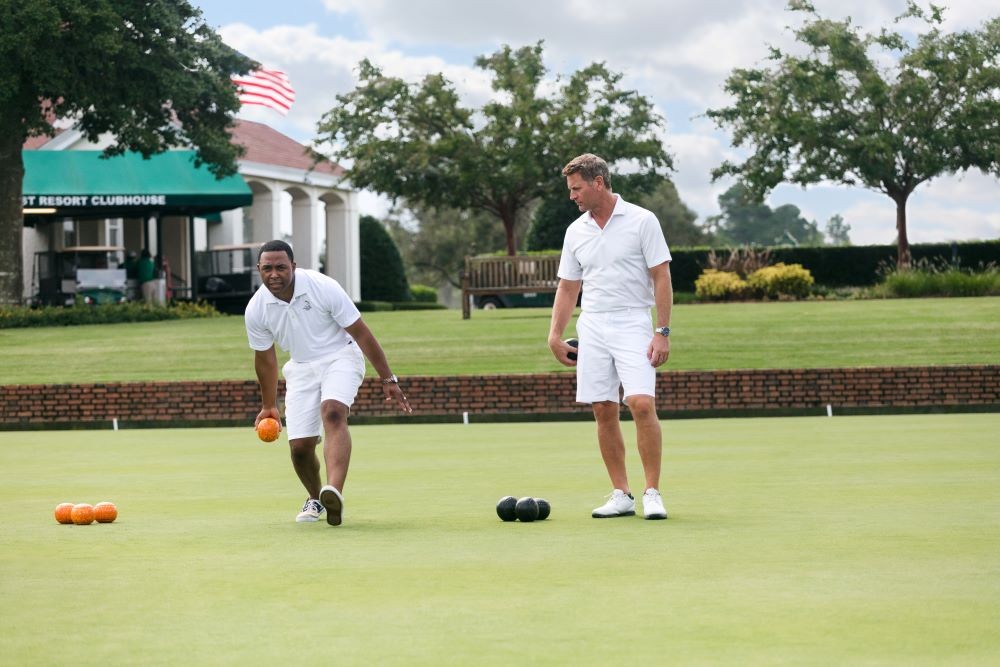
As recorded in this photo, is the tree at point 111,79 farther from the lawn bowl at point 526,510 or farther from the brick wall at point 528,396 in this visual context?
the lawn bowl at point 526,510

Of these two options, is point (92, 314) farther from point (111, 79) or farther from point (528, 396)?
point (528, 396)

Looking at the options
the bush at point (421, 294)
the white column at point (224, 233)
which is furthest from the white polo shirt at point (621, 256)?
the bush at point (421, 294)

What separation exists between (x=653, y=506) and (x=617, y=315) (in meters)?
0.96

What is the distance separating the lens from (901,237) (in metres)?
39.0

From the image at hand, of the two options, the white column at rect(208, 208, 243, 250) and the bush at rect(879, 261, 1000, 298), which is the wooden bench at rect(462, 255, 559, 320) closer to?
the bush at rect(879, 261, 1000, 298)

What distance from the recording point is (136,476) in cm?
1039

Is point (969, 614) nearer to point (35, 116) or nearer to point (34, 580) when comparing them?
point (34, 580)

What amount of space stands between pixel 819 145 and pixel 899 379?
26313mm

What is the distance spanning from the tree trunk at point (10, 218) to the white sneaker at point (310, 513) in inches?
1009

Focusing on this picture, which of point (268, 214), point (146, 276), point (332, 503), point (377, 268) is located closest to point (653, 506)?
point (332, 503)

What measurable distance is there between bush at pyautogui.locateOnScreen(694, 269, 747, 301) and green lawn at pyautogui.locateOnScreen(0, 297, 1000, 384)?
18.0 feet

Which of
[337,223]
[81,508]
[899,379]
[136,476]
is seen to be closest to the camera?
[81,508]

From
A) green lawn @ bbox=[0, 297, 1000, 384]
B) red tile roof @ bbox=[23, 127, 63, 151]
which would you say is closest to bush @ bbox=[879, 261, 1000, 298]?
green lawn @ bbox=[0, 297, 1000, 384]

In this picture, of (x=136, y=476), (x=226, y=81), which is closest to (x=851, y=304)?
(x=226, y=81)
